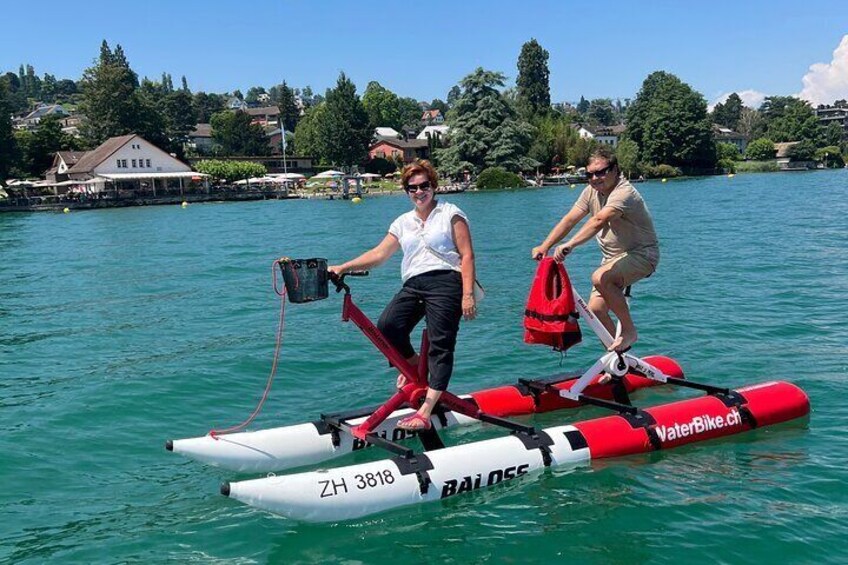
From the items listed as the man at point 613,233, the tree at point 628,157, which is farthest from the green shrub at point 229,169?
the man at point 613,233

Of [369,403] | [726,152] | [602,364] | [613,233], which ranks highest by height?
[726,152]

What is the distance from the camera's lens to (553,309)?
7.90m

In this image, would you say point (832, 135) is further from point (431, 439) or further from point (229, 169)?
point (431, 439)

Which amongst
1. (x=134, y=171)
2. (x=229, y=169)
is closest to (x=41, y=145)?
(x=134, y=171)

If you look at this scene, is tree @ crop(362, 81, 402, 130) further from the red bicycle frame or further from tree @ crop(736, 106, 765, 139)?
the red bicycle frame

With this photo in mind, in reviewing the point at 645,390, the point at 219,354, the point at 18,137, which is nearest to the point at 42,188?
the point at 18,137

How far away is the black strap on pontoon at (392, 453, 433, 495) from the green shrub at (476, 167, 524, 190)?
86.7 m

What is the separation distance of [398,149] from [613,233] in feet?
394

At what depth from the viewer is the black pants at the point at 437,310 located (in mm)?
6855

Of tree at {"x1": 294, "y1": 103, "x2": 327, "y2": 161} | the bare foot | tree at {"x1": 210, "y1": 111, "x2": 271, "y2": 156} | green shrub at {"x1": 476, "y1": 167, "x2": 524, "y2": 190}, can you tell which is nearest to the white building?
green shrub at {"x1": 476, "y1": 167, "x2": 524, "y2": 190}

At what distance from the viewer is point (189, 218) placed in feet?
196

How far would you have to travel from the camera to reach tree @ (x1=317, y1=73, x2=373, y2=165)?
10956 centimetres

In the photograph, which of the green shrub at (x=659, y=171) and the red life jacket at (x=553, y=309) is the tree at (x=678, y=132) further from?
the red life jacket at (x=553, y=309)

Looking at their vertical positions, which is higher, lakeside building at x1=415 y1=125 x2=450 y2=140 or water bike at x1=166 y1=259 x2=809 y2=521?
lakeside building at x1=415 y1=125 x2=450 y2=140
